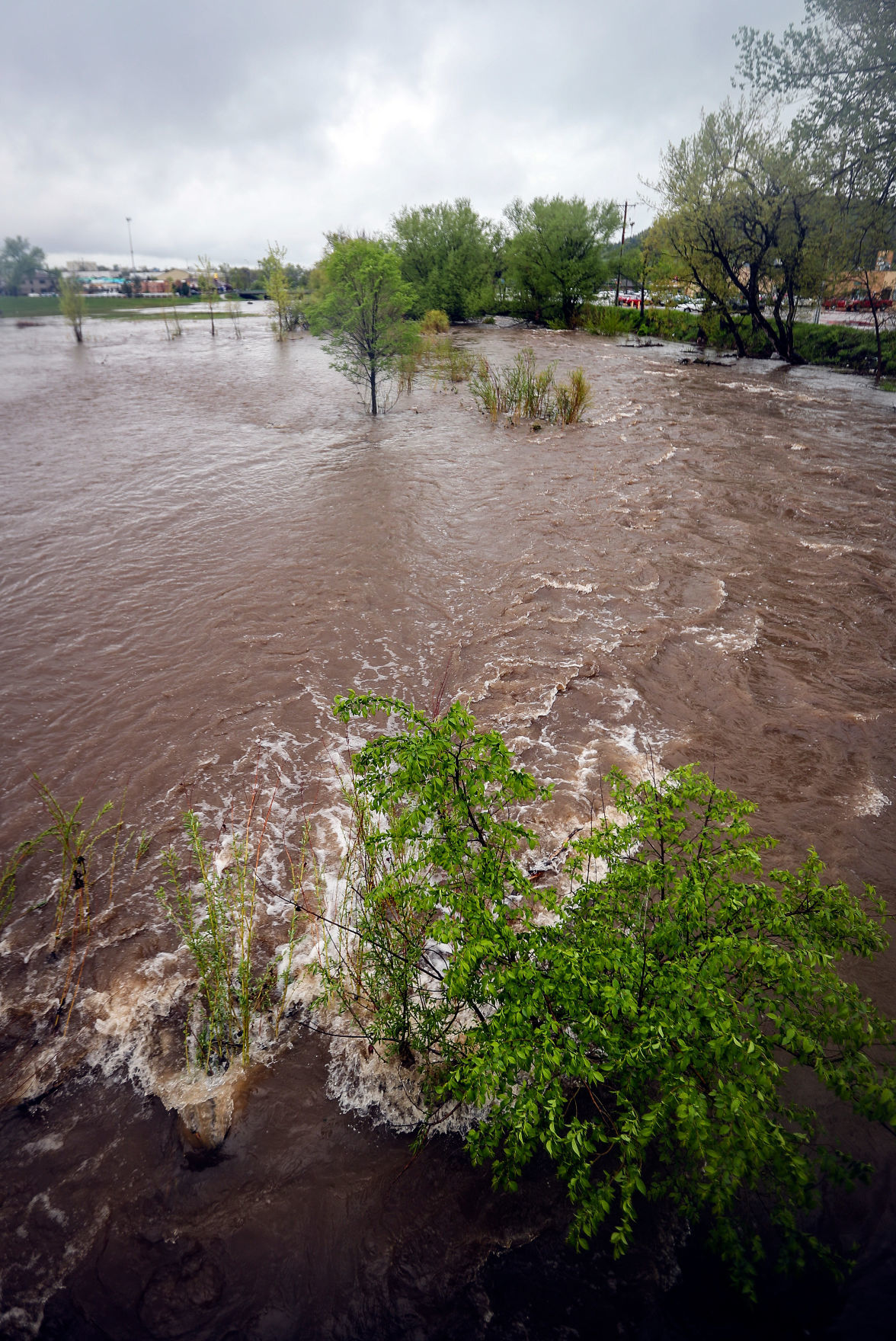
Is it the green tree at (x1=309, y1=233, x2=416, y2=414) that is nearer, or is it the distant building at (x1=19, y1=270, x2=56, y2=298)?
the green tree at (x1=309, y1=233, x2=416, y2=414)

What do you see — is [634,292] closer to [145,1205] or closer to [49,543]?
[49,543]

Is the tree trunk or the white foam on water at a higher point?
the tree trunk

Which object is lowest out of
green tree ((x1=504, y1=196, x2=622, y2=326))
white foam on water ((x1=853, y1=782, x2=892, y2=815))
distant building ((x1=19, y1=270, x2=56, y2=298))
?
white foam on water ((x1=853, y1=782, x2=892, y2=815))

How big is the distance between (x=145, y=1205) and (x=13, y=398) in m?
23.2

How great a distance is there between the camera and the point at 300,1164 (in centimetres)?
305

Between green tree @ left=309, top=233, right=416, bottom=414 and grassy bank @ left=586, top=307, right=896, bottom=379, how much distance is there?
2037cm

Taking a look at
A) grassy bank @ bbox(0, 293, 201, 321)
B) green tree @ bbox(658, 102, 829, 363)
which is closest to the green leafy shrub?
green tree @ bbox(658, 102, 829, 363)

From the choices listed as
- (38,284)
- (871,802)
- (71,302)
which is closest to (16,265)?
(38,284)

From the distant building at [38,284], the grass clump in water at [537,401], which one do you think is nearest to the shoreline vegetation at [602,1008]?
the grass clump in water at [537,401]

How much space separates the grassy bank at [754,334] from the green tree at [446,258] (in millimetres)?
7330

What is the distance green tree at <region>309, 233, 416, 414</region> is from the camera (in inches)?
541

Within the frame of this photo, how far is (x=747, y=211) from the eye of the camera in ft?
73.8

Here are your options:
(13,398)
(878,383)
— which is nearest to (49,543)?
(13,398)

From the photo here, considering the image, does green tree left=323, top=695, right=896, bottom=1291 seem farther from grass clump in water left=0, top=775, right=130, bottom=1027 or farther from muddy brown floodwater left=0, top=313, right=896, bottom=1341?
grass clump in water left=0, top=775, right=130, bottom=1027
